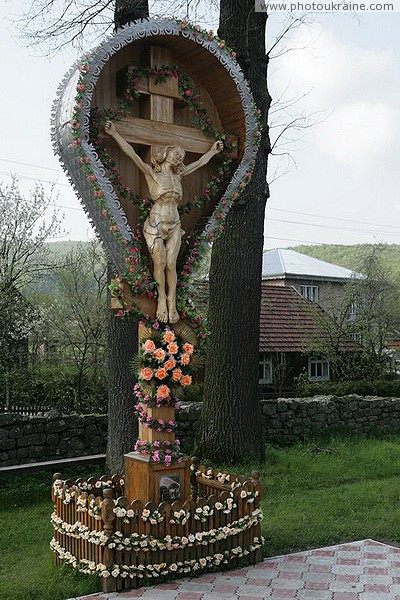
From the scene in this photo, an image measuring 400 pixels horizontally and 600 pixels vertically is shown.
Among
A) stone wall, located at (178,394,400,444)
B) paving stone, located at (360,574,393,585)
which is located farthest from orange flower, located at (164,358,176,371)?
stone wall, located at (178,394,400,444)

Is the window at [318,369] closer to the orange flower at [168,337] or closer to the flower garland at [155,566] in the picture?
the flower garland at [155,566]

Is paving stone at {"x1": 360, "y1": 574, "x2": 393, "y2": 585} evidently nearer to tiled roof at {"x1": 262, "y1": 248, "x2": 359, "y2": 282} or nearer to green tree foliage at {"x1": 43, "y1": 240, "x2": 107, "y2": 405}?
green tree foliage at {"x1": 43, "y1": 240, "x2": 107, "y2": 405}

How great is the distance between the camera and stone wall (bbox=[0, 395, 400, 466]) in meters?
10.4

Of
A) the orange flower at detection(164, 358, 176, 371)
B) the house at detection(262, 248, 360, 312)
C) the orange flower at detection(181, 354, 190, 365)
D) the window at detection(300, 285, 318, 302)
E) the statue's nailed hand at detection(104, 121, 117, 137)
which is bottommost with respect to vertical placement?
the orange flower at detection(164, 358, 176, 371)

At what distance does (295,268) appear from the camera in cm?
3294

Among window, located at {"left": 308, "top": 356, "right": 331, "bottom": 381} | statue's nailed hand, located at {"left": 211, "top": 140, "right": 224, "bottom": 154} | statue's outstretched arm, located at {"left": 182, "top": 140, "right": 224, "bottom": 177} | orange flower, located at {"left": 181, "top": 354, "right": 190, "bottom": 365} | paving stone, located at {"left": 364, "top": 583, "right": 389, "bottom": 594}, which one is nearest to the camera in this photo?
paving stone, located at {"left": 364, "top": 583, "right": 389, "bottom": 594}

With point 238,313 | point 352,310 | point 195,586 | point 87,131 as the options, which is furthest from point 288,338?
point 87,131

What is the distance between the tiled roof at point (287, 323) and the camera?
22.6 metres

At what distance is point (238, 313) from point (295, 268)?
2232 centimetres

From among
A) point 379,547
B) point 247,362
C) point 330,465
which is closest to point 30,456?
point 247,362

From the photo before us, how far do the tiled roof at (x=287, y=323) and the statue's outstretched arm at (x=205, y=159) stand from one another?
15.6 m

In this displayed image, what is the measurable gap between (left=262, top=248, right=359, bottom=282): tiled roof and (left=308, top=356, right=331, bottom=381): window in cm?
658

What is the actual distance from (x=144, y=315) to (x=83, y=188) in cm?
121

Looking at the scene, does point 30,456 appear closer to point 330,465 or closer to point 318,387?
point 330,465
